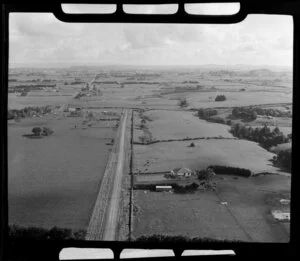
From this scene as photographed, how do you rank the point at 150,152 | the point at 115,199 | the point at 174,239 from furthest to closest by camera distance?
the point at 150,152 < the point at 115,199 < the point at 174,239

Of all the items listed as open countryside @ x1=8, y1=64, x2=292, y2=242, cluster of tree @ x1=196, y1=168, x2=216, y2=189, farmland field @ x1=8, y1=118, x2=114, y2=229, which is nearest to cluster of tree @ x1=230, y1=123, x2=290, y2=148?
open countryside @ x1=8, y1=64, x2=292, y2=242

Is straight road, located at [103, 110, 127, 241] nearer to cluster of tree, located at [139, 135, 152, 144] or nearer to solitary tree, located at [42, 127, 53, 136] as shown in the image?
cluster of tree, located at [139, 135, 152, 144]

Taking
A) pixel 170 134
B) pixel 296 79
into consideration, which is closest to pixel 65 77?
pixel 170 134

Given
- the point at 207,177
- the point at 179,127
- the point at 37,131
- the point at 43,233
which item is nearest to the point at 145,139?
the point at 179,127

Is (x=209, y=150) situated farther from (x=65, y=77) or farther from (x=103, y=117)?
(x=65, y=77)

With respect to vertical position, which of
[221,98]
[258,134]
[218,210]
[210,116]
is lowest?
[218,210]

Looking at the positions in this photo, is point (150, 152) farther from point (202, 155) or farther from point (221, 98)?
point (221, 98)
